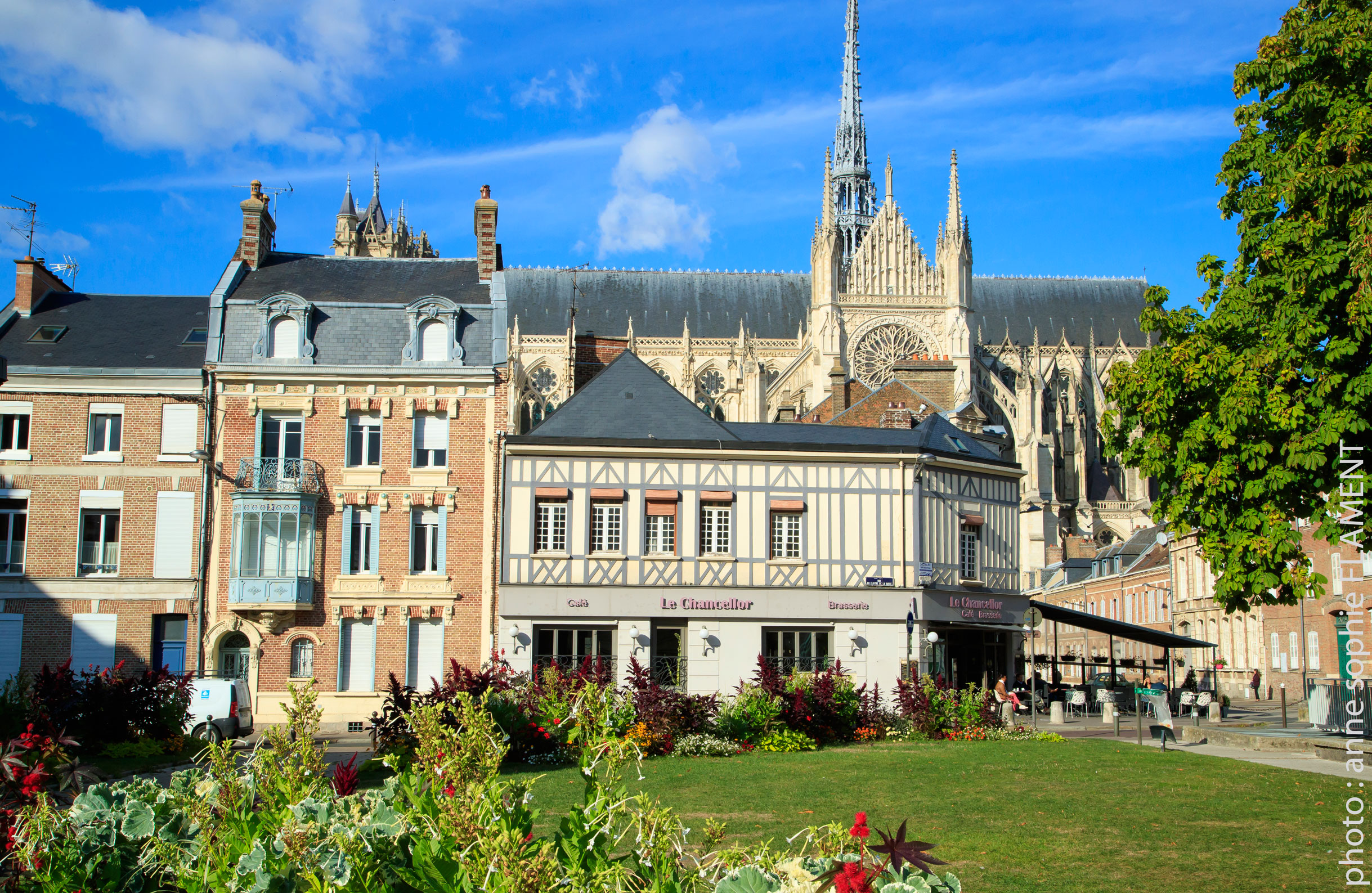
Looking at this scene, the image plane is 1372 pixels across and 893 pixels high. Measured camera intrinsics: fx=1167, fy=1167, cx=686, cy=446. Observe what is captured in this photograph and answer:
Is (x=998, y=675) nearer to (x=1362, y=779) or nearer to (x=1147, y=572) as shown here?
(x=1362, y=779)

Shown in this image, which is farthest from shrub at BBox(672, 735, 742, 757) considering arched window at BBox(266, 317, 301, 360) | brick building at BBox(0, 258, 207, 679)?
arched window at BBox(266, 317, 301, 360)

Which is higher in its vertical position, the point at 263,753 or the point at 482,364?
the point at 482,364

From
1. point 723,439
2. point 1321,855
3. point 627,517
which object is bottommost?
point 1321,855

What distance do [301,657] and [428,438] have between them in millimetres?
4572

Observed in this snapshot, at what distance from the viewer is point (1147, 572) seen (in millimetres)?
42656

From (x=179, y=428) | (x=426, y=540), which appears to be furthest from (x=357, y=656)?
(x=179, y=428)

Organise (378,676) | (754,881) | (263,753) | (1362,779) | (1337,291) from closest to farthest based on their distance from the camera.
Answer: (754,881) < (263,753) < (1362,779) < (1337,291) < (378,676)

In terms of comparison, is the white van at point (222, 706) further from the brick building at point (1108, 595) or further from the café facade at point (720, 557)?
the brick building at point (1108, 595)

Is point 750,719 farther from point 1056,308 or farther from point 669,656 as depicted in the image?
point 1056,308

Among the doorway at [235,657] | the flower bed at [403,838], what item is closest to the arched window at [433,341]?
the doorway at [235,657]

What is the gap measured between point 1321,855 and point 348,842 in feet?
23.8

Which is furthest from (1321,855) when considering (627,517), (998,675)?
(998,675)

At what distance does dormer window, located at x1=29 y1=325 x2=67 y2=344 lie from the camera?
2302cm

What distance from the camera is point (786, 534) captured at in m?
21.5
